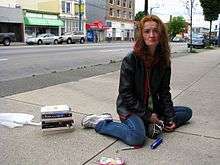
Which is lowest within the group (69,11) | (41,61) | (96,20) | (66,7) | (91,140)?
(91,140)

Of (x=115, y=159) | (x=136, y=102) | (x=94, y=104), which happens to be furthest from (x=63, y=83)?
(x=115, y=159)

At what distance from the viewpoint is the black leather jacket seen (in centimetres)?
441

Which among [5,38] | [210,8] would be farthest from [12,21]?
[210,8]

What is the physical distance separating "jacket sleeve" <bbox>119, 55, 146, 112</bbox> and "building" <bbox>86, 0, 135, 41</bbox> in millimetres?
56634

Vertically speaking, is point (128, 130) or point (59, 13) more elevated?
point (59, 13)

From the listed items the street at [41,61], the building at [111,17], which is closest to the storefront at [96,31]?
the building at [111,17]

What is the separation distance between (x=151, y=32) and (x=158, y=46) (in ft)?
0.77

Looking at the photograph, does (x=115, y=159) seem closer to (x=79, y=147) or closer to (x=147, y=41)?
(x=79, y=147)

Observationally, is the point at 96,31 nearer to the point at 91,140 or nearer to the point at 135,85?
the point at 135,85

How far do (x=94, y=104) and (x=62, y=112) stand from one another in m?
1.88

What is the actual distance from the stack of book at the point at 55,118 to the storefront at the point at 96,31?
53.4 metres

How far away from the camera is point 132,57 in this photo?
14.5 ft

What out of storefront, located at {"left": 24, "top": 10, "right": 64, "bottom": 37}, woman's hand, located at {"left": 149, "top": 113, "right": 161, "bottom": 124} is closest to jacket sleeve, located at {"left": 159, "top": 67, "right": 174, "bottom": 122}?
woman's hand, located at {"left": 149, "top": 113, "right": 161, "bottom": 124}

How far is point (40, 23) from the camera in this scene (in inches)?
1884
